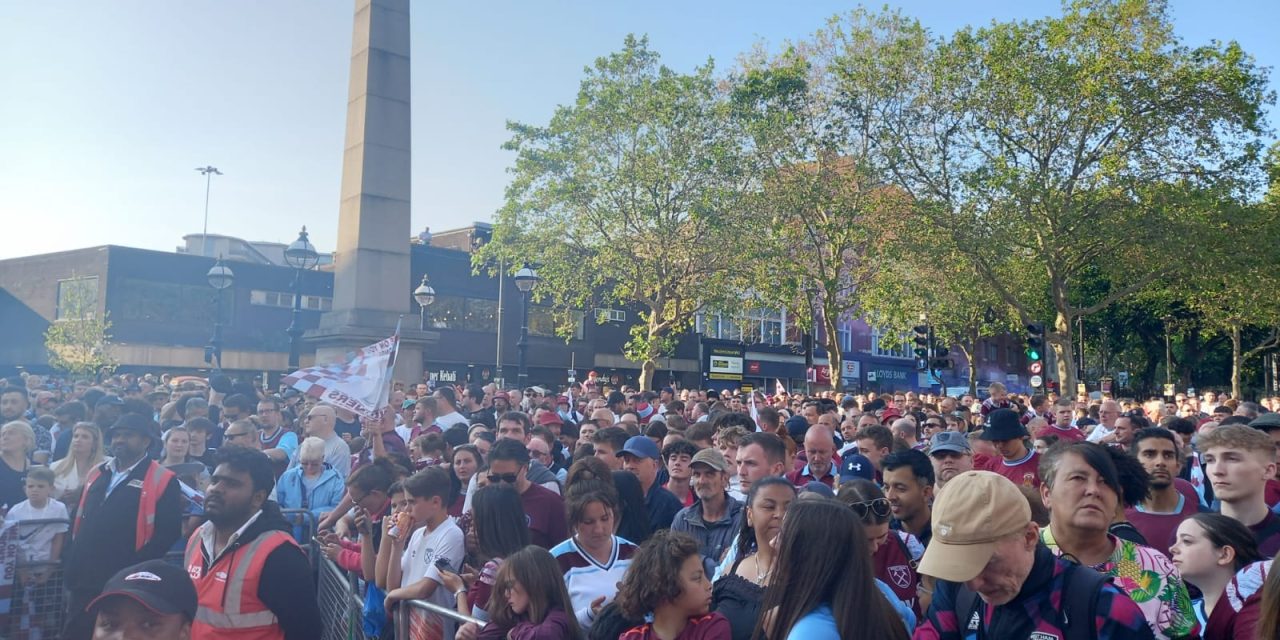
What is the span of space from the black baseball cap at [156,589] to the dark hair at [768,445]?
11.2 ft

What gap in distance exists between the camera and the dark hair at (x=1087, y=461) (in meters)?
3.81

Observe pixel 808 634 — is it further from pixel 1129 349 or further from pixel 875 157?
pixel 1129 349

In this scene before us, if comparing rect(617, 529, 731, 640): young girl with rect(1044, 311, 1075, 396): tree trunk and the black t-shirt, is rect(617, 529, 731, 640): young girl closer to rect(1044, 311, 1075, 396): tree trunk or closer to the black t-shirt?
the black t-shirt

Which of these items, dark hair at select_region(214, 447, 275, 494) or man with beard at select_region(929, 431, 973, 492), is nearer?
dark hair at select_region(214, 447, 275, 494)

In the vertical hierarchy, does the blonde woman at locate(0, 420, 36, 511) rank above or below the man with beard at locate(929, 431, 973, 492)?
below

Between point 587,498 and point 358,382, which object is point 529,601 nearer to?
point 587,498

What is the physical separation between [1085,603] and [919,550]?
2.27 meters

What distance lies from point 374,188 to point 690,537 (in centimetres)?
1674

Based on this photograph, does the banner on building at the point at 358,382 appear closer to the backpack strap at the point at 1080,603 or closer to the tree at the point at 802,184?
the backpack strap at the point at 1080,603

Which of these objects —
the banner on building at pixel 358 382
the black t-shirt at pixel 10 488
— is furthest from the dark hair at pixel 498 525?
the banner on building at pixel 358 382

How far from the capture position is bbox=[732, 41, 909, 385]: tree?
2739 cm

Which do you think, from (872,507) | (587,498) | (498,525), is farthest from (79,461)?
(872,507)

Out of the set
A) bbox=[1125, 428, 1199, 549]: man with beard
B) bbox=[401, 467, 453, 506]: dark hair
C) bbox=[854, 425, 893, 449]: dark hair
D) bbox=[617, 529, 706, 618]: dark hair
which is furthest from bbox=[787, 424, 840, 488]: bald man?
bbox=[617, 529, 706, 618]: dark hair

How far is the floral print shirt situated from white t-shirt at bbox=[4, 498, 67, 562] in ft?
21.6
